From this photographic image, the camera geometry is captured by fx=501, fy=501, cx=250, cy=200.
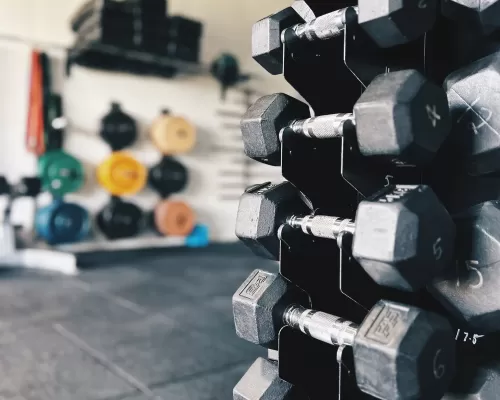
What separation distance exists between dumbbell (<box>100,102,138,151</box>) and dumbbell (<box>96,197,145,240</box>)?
1.29 feet

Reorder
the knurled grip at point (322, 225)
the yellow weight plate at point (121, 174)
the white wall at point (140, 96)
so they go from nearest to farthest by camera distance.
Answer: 1. the knurled grip at point (322, 225)
2. the white wall at point (140, 96)
3. the yellow weight plate at point (121, 174)

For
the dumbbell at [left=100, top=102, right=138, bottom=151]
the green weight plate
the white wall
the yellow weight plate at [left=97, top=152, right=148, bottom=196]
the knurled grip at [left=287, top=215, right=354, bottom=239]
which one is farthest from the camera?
the dumbbell at [left=100, top=102, right=138, bottom=151]

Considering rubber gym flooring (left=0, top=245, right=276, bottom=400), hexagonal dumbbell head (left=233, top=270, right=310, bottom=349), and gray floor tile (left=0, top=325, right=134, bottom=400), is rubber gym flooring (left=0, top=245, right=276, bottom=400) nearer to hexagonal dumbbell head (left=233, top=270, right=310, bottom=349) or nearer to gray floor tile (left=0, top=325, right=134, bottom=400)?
gray floor tile (left=0, top=325, right=134, bottom=400)

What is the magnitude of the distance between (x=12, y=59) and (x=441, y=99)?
325 cm

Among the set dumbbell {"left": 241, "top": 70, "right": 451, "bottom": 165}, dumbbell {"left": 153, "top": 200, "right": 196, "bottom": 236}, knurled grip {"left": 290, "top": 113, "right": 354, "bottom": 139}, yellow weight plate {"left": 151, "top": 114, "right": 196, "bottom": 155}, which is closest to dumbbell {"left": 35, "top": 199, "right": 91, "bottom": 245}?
dumbbell {"left": 153, "top": 200, "right": 196, "bottom": 236}

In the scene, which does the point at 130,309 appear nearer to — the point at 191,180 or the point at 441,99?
the point at 441,99

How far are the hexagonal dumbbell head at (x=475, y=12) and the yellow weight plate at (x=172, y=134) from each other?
3064mm

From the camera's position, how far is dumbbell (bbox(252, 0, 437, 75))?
0.54m

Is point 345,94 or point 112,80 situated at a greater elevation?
point 112,80

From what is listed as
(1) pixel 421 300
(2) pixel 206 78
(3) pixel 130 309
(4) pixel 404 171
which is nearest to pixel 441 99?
(4) pixel 404 171

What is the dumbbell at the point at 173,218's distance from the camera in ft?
11.7

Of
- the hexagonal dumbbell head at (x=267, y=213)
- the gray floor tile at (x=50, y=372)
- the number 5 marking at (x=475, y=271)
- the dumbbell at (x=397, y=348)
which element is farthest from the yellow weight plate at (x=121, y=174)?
the number 5 marking at (x=475, y=271)

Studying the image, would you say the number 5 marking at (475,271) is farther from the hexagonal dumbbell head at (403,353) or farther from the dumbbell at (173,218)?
the dumbbell at (173,218)

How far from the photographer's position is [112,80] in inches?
139
